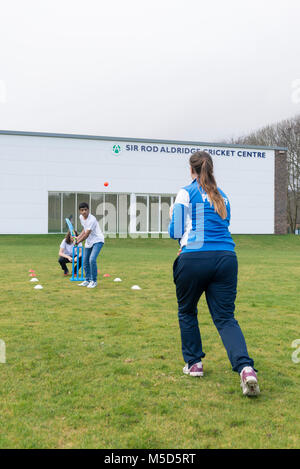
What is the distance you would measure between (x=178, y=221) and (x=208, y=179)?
1.51 ft

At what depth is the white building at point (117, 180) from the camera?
29.5 meters

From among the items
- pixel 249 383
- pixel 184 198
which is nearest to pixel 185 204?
pixel 184 198

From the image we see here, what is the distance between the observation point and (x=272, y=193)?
115 ft

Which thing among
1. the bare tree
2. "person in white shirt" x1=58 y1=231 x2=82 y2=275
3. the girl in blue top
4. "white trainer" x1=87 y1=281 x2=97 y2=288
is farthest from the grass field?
Answer: the bare tree

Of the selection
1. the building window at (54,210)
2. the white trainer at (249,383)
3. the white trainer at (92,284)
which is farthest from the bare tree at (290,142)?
the white trainer at (249,383)

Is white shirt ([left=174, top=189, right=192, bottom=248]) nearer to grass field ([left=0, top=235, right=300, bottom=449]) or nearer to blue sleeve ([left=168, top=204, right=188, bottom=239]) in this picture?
blue sleeve ([left=168, top=204, right=188, bottom=239])

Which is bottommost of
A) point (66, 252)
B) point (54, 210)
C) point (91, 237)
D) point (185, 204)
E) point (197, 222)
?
point (66, 252)

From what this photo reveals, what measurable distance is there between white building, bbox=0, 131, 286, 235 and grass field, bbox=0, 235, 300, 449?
74.4ft

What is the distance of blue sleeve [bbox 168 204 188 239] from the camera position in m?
3.83

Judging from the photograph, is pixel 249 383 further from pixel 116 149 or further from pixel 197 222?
pixel 116 149

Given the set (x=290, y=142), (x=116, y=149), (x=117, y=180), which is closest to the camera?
(x=116, y=149)

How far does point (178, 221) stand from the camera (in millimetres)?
3840
